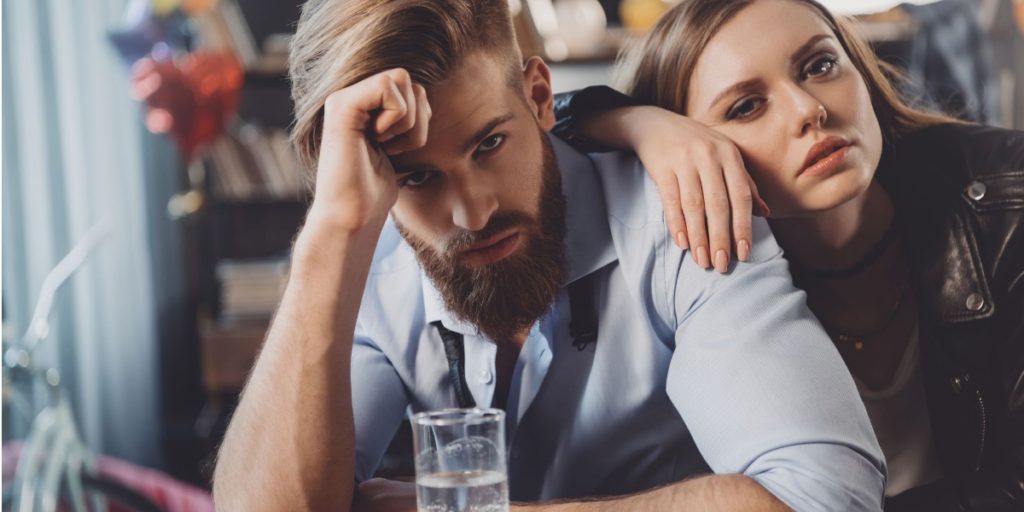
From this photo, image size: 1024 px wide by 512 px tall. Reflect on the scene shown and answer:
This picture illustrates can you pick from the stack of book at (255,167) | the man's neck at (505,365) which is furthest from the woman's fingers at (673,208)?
the stack of book at (255,167)

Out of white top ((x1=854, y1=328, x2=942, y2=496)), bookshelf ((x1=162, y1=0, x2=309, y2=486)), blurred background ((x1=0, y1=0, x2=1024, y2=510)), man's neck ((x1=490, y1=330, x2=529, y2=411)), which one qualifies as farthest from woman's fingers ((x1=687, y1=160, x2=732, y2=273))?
bookshelf ((x1=162, y1=0, x2=309, y2=486))

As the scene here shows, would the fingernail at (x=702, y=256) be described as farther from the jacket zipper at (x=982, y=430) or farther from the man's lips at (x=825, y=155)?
the jacket zipper at (x=982, y=430)

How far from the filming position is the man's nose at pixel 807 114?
141 cm

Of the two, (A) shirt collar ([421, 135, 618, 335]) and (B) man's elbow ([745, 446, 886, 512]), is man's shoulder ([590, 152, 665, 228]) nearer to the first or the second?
(A) shirt collar ([421, 135, 618, 335])

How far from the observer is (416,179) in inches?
56.2

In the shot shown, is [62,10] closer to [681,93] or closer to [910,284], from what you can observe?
[681,93]

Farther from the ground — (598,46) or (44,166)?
(44,166)

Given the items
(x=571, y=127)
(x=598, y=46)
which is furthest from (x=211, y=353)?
(x=571, y=127)

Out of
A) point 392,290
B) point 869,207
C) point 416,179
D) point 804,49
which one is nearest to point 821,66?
point 804,49

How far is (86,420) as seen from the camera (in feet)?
12.4

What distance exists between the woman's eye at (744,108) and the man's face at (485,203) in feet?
0.93

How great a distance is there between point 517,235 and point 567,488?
39 cm

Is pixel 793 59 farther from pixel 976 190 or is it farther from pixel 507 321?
pixel 507 321

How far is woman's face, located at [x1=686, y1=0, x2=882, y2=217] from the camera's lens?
56.0 inches
